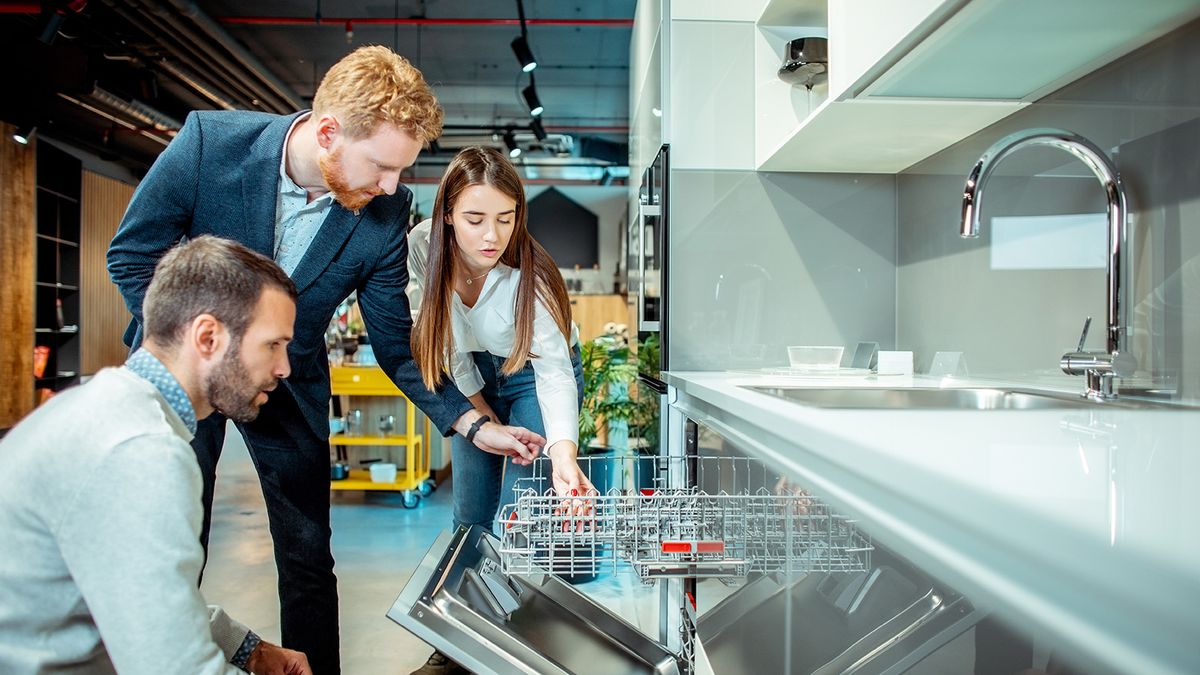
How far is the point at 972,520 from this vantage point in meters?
0.53

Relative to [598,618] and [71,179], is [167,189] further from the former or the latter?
[71,179]

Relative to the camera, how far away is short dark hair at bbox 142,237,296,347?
110 cm

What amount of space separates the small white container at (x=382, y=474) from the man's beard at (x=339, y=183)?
146 inches

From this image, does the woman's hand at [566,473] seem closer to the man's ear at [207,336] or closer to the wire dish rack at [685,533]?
the wire dish rack at [685,533]

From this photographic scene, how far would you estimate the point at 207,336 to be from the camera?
1110 mm

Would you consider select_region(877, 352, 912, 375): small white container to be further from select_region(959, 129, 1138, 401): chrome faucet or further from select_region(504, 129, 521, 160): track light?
select_region(504, 129, 521, 160): track light

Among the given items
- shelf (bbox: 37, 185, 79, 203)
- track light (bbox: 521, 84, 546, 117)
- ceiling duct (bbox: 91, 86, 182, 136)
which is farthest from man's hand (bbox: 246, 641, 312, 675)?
shelf (bbox: 37, 185, 79, 203)

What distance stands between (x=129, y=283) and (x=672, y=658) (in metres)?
1.36

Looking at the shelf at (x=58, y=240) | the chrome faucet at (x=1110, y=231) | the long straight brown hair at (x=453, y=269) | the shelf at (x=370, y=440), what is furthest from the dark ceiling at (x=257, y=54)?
the chrome faucet at (x=1110, y=231)

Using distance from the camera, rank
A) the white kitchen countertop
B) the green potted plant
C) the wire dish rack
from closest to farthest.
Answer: the white kitchen countertop < the wire dish rack < the green potted plant

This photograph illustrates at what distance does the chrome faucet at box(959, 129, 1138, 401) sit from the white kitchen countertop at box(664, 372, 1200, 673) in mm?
269

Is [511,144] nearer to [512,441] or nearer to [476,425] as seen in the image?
[476,425]

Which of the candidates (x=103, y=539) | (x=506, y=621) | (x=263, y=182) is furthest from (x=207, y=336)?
(x=506, y=621)

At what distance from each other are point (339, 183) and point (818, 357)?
1.36m
